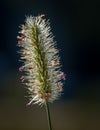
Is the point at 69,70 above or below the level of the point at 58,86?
above

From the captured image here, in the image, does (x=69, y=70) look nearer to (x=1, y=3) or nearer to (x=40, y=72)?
(x=1, y=3)

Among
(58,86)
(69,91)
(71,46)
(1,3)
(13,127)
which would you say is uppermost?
(1,3)

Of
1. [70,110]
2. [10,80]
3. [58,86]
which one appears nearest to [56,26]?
[10,80]

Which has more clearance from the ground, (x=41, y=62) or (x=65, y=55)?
(x=65, y=55)

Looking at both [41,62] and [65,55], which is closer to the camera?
[41,62]

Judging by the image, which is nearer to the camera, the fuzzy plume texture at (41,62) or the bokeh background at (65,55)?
the fuzzy plume texture at (41,62)
